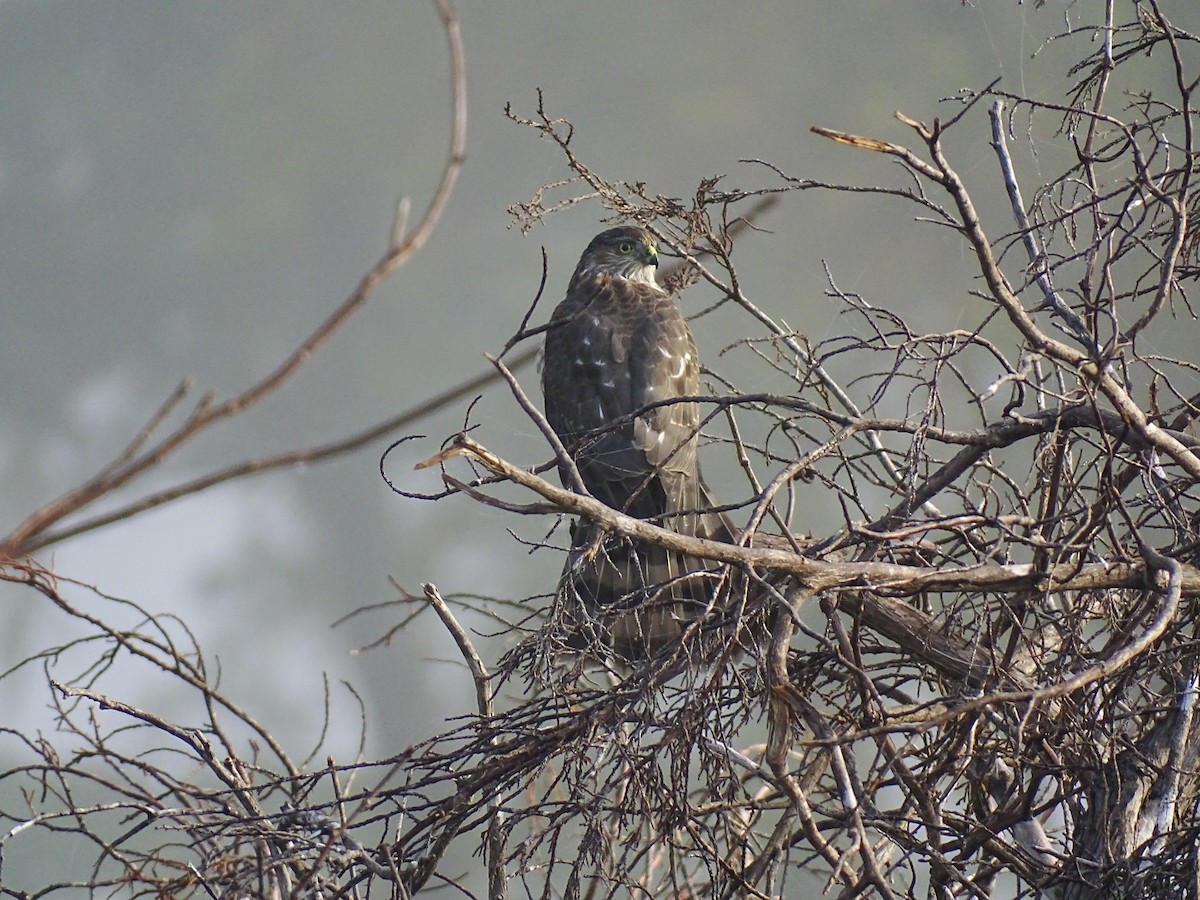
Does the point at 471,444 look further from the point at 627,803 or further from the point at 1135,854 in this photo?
the point at 1135,854

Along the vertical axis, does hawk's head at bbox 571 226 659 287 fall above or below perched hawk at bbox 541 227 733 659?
above

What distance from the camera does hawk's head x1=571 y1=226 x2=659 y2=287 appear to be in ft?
12.6

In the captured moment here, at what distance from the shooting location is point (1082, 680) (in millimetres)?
1311

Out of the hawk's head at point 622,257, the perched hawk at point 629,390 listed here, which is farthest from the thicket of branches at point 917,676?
the hawk's head at point 622,257

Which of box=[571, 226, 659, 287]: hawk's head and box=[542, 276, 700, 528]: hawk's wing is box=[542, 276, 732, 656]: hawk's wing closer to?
box=[542, 276, 700, 528]: hawk's wing

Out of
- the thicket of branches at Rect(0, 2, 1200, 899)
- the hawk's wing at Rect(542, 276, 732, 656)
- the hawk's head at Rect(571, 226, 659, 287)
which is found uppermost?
the hawk's head at Rect(571, 226, 659, 287)

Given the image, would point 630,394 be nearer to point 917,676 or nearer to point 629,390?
point 629,390

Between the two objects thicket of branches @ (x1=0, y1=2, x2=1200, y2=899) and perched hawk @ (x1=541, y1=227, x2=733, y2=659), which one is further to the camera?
perched hawk @ (x1=541, y1=227, x2=733, y2=659)

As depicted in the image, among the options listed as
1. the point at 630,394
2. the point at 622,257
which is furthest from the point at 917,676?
the point at 622,257

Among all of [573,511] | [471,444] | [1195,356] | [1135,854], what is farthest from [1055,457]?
[1195,356]

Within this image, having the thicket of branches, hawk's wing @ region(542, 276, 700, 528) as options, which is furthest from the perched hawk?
the thicket of branches

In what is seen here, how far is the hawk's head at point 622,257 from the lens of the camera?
12.6 feet

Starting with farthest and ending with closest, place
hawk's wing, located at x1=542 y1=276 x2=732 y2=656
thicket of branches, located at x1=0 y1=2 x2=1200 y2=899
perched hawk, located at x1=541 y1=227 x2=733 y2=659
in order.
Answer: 1. hawk's wing, located at x1=542 y1=276 x2=732 y2=656
2. perched hawk, located at x1=541 y1=227 x2=733 y2=659
3. thicket of branches, located at x1=0 y1=2 x2=1200 y2=899

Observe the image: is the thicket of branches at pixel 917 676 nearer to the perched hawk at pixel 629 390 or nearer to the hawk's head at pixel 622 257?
the perched hawk at pixel 629 390
